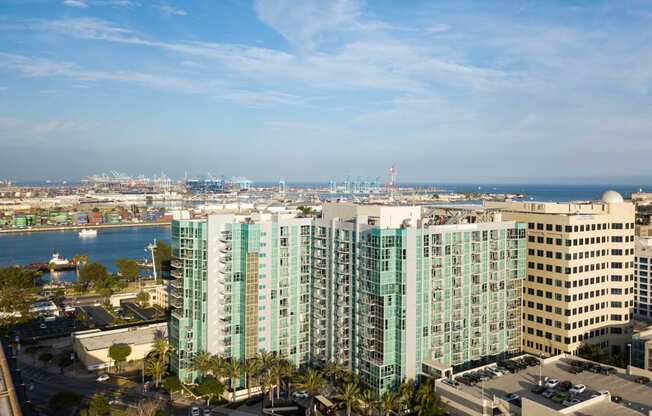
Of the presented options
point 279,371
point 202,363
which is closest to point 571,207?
point 279,371

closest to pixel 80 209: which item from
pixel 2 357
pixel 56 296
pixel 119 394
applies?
pixel 56 296

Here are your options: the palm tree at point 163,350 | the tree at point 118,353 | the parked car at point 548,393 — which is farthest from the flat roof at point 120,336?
the parked car at point 548,393

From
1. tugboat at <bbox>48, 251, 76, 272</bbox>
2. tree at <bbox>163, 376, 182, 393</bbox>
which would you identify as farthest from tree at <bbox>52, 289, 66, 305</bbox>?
tree at <bbox>163, 376, 182, 393</bbox>

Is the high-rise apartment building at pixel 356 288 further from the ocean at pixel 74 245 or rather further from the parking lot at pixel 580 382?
the ocean at pixel 74 245

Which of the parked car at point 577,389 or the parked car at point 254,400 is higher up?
the parked car at point 577,389

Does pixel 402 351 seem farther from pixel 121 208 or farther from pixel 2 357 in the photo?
pixel 121 208

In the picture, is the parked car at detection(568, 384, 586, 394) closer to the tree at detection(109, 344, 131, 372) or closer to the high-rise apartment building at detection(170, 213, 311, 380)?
the high-rise apartment building at detection(170, 213, 311, 380)
